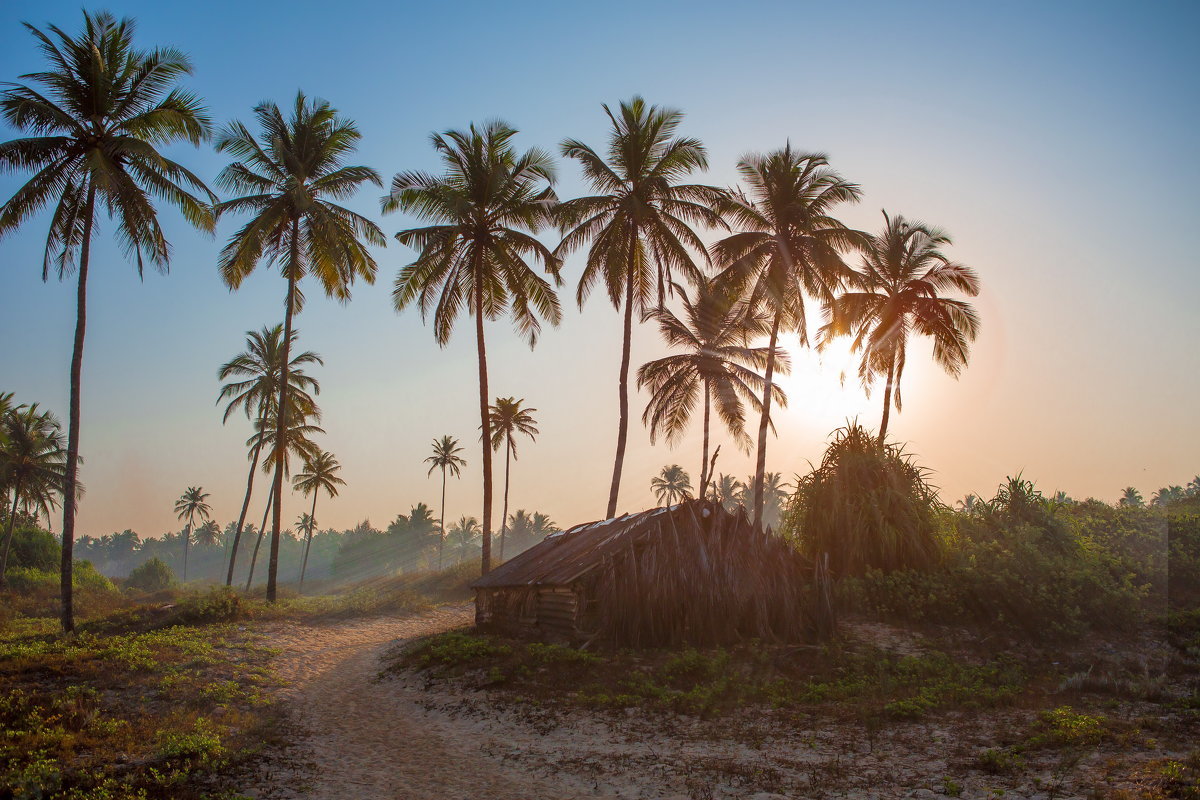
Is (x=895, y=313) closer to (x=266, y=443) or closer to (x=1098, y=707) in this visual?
(x=1098, y=707)

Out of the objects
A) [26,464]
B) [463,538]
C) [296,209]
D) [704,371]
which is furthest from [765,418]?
[463,538]

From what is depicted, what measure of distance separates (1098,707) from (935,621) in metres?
5.25

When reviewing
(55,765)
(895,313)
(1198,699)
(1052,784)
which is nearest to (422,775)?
(55,765)

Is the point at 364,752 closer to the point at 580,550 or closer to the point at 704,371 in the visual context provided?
the point at 580,550

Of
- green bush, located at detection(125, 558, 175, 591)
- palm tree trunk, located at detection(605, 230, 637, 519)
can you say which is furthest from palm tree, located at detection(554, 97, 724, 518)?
green bush, located at detection(125, 558, 175, 591)

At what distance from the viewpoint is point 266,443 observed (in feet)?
125

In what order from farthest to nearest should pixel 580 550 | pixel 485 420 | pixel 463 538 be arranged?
pixel 463 538
pixel 485 420
pixel 580 550

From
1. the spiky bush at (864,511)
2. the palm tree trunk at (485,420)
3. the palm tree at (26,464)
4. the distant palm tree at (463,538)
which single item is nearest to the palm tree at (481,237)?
the palm tree trunk at (485,420)

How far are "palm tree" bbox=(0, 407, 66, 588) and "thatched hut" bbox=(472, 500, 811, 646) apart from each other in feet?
99.9

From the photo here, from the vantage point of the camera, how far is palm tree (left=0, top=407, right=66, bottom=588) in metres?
31.5

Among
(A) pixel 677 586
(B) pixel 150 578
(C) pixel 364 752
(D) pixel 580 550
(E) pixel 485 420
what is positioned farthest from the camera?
(B) pixel 150 578

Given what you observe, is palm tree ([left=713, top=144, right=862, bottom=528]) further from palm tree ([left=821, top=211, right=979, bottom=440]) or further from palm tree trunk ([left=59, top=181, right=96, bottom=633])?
palm tree trunk ([left=59, top=181, right=96, bottom=633])

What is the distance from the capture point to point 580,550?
1605 cm

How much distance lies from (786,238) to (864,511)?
35.1ft
